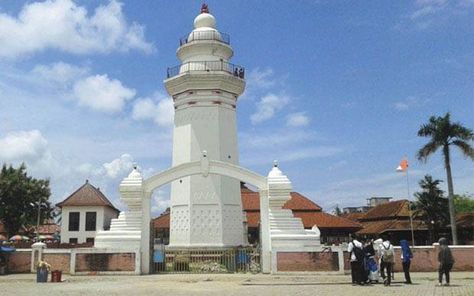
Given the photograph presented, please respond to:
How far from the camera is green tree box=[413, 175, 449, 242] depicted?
3997 cm

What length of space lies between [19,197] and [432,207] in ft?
108

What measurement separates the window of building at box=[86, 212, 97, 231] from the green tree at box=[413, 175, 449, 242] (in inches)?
1065

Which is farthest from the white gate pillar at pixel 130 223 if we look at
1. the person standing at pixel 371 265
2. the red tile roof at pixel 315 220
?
the red tile roof at pixel 315 220

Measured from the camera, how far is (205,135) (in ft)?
81.7

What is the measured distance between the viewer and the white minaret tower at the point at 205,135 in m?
23.8

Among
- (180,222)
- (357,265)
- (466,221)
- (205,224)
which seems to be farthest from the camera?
(466,221)

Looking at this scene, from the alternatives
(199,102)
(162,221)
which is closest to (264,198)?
(199,102)

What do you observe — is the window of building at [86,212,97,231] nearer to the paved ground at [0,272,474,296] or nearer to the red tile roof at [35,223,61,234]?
the red tile roof at [35,223,61,234]

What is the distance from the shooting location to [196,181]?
2422cm

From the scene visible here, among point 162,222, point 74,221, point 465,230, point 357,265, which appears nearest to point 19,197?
point 74,221

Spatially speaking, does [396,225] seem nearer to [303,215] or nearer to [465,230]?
[465,230]

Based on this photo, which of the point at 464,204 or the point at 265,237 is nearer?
the point at 265,237

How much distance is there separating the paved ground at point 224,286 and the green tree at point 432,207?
77.2 feet

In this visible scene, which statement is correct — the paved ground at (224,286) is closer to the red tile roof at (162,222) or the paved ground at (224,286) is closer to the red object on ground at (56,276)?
the red object on ground at (56,276)
